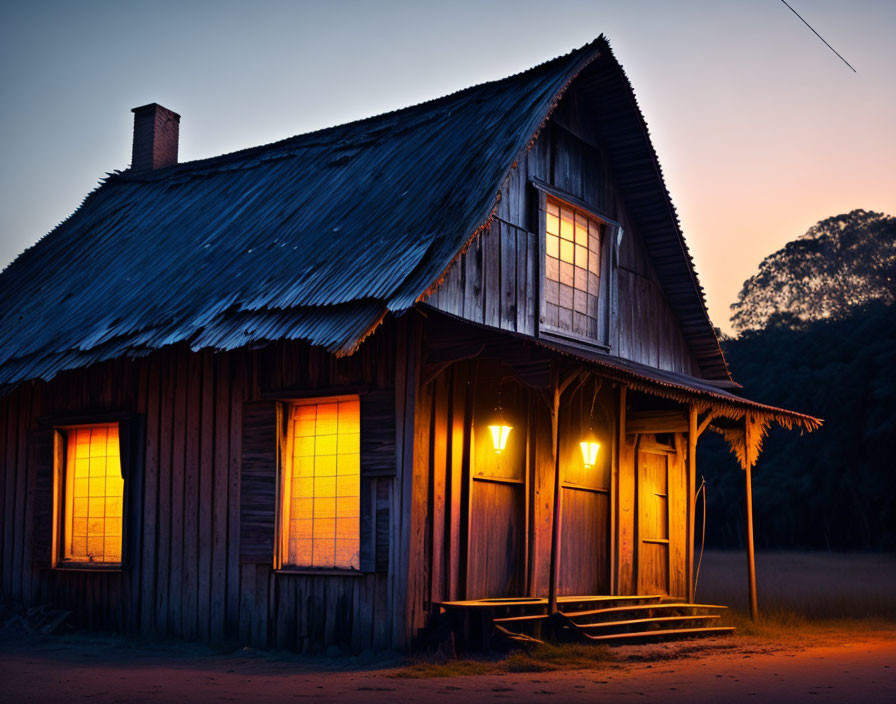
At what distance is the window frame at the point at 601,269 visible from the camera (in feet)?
44.1

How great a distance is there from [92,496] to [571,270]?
686 cm

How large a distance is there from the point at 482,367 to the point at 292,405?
2152mm

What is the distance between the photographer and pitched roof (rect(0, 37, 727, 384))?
11.2 meters

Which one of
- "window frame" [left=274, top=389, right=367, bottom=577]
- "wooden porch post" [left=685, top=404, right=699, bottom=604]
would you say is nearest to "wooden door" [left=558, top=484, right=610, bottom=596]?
"wooden porch post" [left=685, top=404, right=699, bottom=604]

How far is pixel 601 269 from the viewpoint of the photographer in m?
14.9

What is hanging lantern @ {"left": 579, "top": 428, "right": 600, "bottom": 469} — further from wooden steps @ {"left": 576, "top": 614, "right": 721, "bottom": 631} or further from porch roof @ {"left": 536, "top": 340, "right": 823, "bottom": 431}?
wooden steps @ {"left": 576, "top": 614, "right": 721, "bottom": 631}

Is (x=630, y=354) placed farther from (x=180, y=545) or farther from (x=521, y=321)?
(x=180, y=545)

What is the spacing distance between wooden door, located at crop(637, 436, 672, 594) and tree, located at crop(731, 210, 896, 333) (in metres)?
36.7

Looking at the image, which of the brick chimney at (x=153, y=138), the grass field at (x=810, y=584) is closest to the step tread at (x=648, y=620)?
the grass field at (x=810, y=584)

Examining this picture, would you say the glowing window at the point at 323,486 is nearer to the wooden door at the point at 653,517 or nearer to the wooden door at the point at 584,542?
the wooden door at the point at 584,542

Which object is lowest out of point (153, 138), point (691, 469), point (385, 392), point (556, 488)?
point (556, 488)

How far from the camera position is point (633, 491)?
1512 cm

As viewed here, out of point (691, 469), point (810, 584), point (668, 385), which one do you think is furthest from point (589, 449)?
point (810, 584)

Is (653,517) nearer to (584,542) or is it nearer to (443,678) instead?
(584,542)
